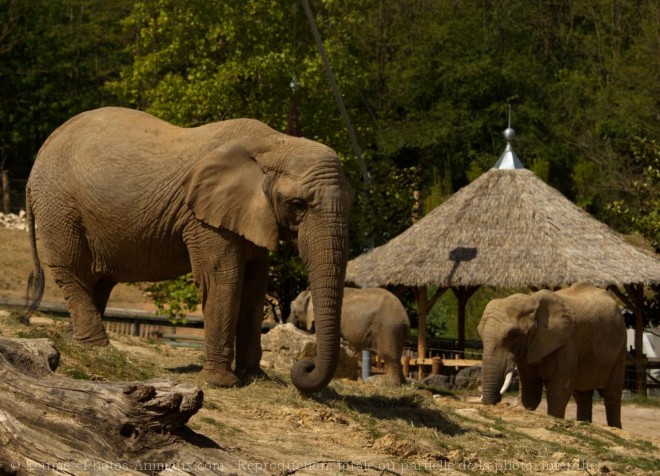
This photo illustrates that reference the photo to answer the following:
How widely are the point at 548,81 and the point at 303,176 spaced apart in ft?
140

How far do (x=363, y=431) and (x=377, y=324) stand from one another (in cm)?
868

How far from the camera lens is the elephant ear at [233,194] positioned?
11172 mm

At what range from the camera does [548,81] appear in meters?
52.6

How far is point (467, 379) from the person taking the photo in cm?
2416

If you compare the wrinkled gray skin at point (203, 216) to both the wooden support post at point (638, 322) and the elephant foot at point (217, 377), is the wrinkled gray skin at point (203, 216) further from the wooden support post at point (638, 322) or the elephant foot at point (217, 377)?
the wooden support post at point (638, 322)

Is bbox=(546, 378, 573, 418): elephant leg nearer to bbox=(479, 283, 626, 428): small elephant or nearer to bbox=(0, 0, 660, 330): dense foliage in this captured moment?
bbox=(479, 283, 626, 428): small elephant

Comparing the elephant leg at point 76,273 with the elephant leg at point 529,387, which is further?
the elephant leg at point 529,387

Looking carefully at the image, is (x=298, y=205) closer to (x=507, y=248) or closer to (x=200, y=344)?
(x=200, y=344)

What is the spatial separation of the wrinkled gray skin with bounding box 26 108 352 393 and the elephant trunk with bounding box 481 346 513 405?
14.6 ft

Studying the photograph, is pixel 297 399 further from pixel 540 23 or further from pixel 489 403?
pixel 540 23

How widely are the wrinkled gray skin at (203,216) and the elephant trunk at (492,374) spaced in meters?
4.46

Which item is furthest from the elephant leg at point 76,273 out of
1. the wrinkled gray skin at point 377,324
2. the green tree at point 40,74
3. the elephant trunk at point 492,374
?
the green tree at point 40,74

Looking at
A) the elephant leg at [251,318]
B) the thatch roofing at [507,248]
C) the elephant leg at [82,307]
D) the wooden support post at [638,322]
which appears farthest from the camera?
the wooden support post at [638,322]

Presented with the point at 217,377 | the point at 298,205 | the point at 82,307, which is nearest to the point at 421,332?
the point at 82,307
